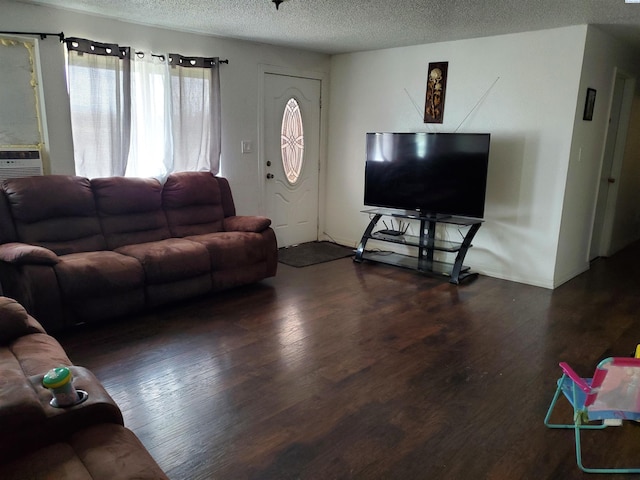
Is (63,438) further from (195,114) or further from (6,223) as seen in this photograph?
(195,114)

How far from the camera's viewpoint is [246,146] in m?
5.26

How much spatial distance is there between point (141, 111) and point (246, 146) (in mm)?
1255

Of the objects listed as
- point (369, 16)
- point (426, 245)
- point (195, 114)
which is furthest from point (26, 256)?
point (426, 245)

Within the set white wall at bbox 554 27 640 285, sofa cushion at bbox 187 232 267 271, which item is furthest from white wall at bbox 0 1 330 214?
white wall at bbox 554 27 640 285

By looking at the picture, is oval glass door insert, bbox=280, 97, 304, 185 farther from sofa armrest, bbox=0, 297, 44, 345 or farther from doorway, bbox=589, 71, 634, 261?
sofa armrest, bbox=0, 297, 44, 345

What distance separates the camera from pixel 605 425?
2273 millimetres

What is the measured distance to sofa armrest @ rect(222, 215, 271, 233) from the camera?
14.4 feet

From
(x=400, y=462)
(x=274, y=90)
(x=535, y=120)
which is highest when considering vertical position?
(x=274, y=90)

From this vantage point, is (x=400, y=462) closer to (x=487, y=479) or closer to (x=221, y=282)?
(x=487, y=479)

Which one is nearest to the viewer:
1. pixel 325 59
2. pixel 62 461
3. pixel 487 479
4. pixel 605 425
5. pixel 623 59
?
pixel 62 461

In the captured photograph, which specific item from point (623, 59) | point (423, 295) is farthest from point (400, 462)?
point (623, 59)

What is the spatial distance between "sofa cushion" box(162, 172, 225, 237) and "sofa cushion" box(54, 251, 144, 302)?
868mm

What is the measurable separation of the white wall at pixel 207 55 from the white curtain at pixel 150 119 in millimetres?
200

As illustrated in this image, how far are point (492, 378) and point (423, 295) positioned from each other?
148 cm
